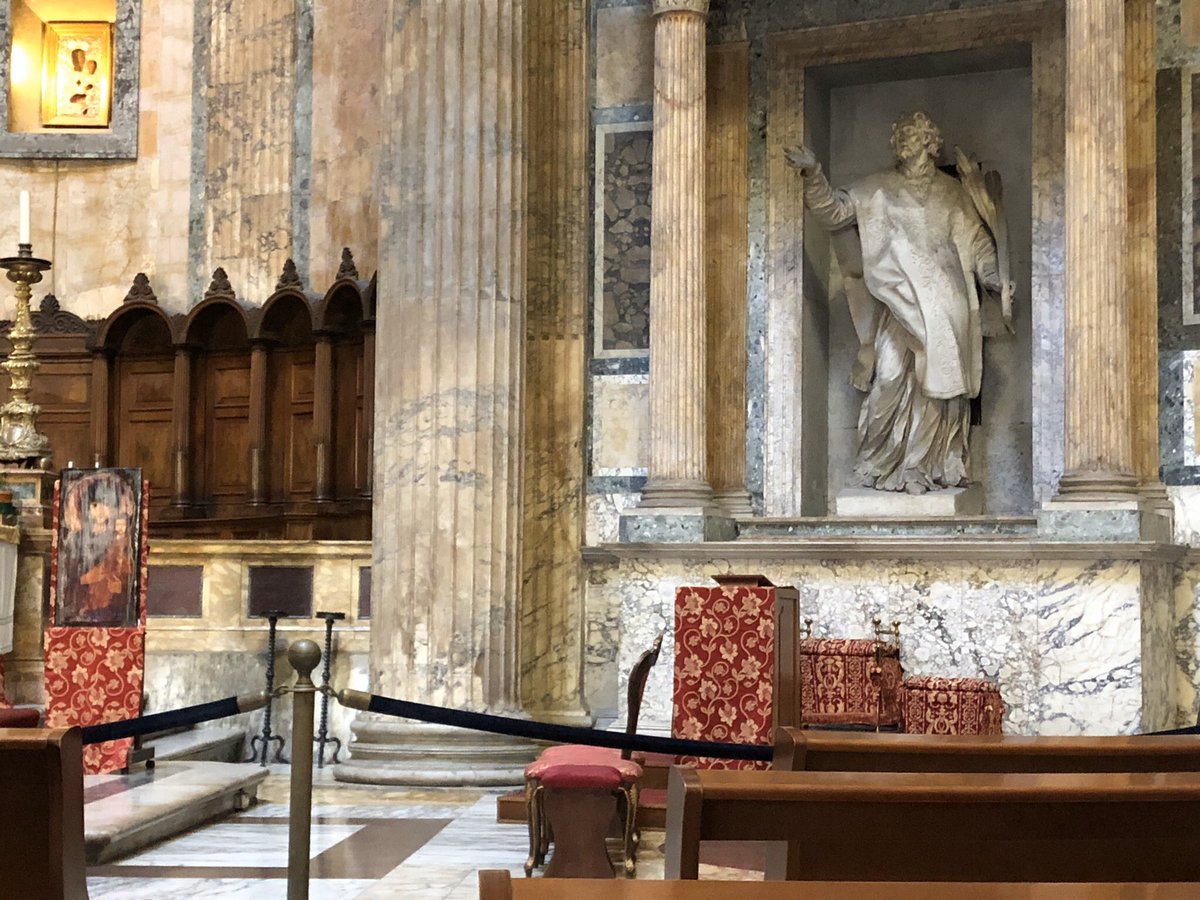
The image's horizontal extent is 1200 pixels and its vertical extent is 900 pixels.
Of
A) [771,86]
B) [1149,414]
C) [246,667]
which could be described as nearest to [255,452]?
[246,667]

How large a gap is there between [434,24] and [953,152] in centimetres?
338

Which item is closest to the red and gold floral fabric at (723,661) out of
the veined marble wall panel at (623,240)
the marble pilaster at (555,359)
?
the marble pilaster at (555,359)

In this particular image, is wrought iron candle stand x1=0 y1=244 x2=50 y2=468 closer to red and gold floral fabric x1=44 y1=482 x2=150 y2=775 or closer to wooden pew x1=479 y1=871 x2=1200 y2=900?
red and gold floral fabric x1=44 y1=482 x2=150 y2=775

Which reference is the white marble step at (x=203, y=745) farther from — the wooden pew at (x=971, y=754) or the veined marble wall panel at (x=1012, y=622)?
the wooden pew at (x=971, y=754)

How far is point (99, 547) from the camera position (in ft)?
27.9

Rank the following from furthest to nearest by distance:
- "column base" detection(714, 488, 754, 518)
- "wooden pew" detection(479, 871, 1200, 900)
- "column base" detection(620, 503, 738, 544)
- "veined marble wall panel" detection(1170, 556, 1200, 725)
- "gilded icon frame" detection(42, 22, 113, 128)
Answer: "gilded icon frame" detection(42, 22, 113, 128) < "column base" detection(714, 488, 754, 518) < "column base" detection(620, 503, 738, 544) < "veined marble wall panel" detection(1170, 556, 1200, 725) < "wooden pew" detection(479, 871, 1200, 900)

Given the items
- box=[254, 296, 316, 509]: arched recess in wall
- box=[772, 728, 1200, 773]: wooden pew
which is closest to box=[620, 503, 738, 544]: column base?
box=[254, 296, 316, 509]: arched recess in wall

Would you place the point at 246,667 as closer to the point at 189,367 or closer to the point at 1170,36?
the point at 189,367

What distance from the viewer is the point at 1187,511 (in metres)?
9.16

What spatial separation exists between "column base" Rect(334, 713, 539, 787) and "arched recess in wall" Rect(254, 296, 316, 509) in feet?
11.9

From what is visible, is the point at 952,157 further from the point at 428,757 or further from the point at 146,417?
the point at 146,417

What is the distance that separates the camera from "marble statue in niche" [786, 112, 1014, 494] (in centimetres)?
985

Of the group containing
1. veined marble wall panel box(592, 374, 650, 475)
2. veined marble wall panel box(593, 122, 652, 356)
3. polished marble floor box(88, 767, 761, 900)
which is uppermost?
veined marble wall panel box(593, 122, 652, 356)

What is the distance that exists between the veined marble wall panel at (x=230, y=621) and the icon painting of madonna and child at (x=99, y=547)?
6.29 feet
